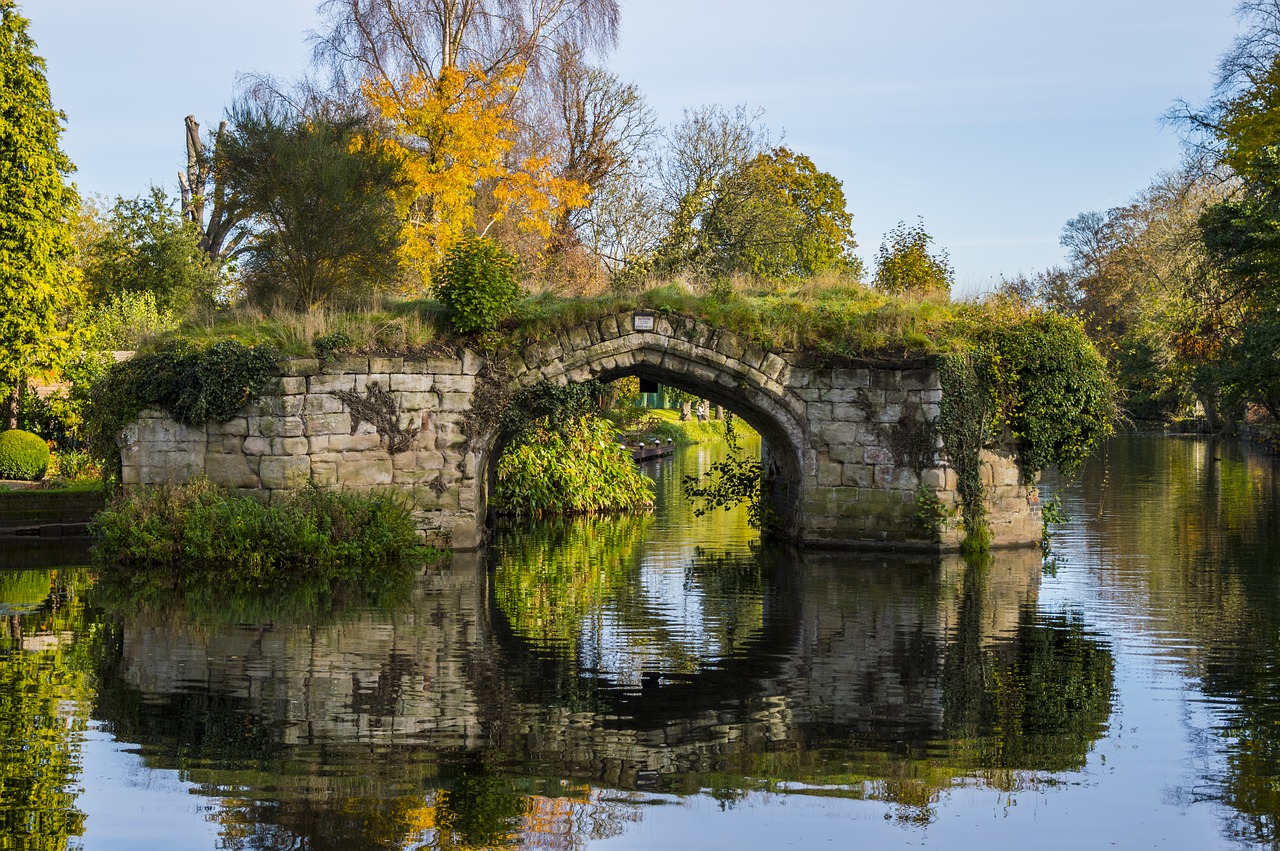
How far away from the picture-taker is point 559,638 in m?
11.0

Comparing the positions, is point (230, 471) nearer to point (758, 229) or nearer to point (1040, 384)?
point (1040, 384)

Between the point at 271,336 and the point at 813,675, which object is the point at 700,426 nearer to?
the point at 271,336

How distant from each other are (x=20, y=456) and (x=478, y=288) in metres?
10.3

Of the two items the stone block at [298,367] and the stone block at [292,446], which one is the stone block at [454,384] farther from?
the stone block at [292,446]

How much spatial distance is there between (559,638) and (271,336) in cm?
755

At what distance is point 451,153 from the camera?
82.2 feet

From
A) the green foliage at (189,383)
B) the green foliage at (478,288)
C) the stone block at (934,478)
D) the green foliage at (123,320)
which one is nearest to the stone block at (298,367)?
the green foliage at (189,383)

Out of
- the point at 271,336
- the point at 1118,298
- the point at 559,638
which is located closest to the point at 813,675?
the point at 559,638

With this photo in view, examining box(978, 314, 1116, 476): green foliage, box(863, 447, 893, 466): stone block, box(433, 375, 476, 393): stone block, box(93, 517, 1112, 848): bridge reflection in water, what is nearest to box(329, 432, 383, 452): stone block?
box(433, 375, 476, 393): stone block

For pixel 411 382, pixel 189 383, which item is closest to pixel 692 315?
pixel 411 382

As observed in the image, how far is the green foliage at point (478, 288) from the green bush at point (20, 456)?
31.5 ft

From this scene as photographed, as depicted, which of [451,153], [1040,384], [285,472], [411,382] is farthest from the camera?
[451,153]

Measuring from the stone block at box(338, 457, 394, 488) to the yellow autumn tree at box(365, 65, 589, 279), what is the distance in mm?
8855

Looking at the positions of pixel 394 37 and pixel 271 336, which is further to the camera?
pixel 394 37
